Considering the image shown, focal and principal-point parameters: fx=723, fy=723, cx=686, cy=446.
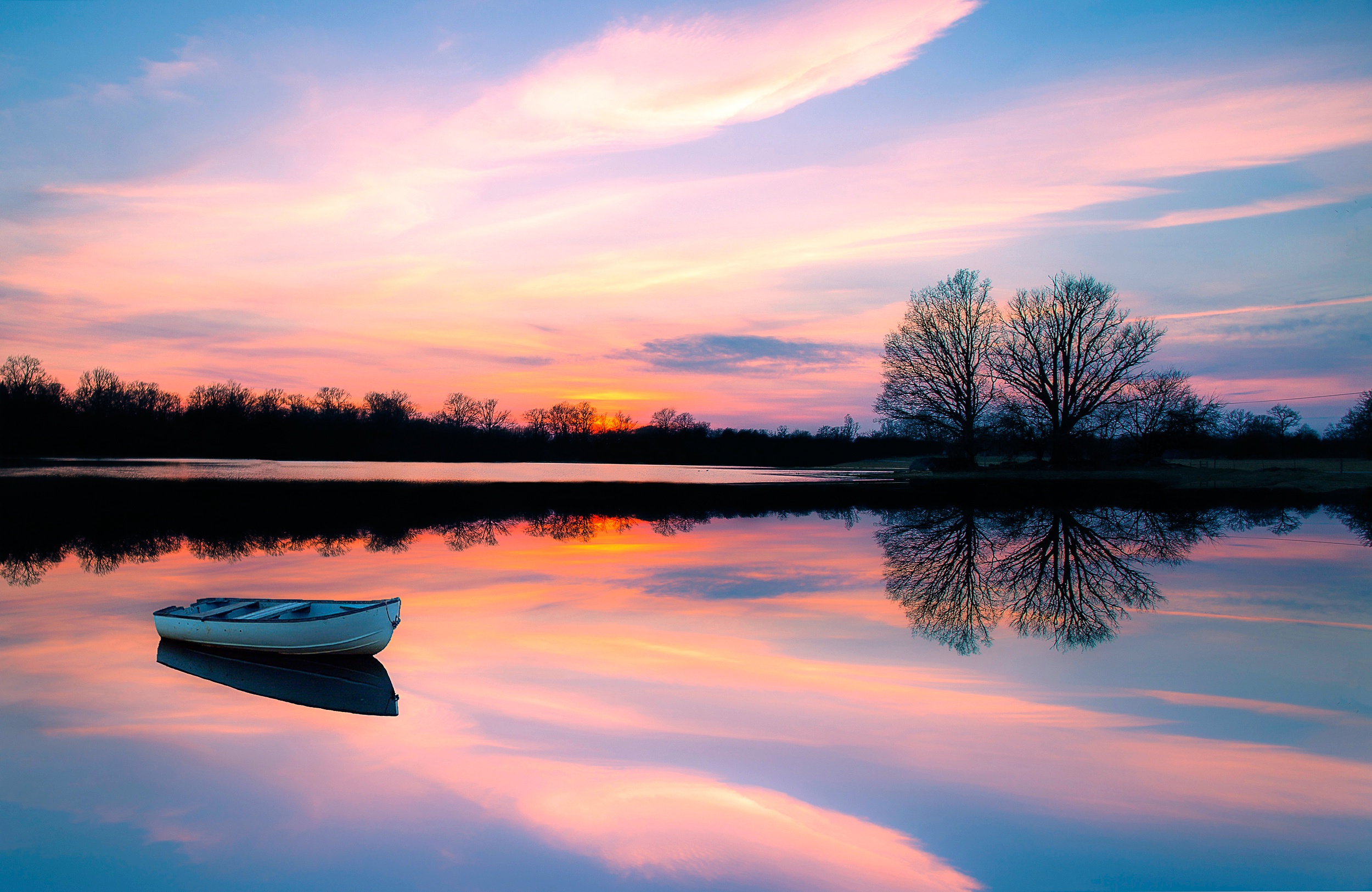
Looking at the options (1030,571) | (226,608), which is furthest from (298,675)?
(1030,571)

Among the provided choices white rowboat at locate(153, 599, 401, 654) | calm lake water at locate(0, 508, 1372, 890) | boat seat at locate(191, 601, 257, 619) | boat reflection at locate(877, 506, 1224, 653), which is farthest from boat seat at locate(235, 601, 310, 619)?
boat reflection at locate(877, 506, 1224, 653)

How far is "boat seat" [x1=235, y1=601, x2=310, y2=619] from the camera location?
37.3 feet

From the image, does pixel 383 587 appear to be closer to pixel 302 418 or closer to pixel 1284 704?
pixel 1284 704

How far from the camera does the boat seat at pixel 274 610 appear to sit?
11.4m

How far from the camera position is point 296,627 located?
10820 millimetres

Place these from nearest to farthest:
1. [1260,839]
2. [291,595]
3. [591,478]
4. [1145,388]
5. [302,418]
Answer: [1260,839]
[291,595]
[1145,388]
[591,478]
[302,418]

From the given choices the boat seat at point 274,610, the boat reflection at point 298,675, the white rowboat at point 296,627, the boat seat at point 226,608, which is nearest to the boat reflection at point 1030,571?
the boat reflection at point 298,675

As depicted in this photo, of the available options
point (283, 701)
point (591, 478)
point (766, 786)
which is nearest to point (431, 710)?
point (283, 701)

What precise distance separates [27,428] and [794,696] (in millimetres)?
132621

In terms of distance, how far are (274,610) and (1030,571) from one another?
15.9 m

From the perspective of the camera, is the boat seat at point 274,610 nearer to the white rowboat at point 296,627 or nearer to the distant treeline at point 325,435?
the white rowboat at point 296,627

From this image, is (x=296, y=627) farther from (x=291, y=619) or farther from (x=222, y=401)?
(x=222, y=401)

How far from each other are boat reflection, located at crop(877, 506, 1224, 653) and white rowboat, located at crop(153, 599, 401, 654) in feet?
28.4

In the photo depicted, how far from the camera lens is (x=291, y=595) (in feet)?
49.3
